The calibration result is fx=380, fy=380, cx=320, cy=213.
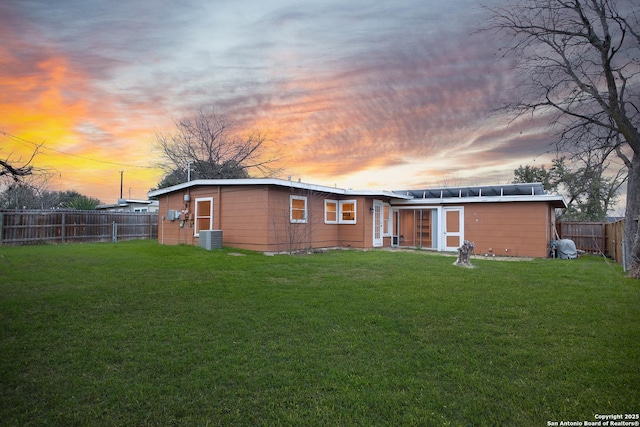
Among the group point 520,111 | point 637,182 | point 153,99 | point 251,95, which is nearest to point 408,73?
point 520,111

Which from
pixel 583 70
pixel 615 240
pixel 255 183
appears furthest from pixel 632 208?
pixel 255 183

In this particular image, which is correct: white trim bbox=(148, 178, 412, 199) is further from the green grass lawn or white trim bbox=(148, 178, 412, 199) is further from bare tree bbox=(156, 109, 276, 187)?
bare tree bbox=(156, 109, 276, 187)

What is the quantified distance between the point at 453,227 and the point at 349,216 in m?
4.48

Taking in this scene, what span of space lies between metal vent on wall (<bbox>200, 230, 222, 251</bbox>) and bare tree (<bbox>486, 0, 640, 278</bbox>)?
9.76 metres

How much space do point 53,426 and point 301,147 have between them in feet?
56.4

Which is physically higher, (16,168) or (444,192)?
(444,192)

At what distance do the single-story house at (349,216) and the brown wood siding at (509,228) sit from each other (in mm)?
32

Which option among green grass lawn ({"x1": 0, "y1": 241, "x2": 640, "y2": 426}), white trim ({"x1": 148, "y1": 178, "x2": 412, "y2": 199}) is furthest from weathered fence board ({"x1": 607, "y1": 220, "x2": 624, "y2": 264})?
white trim ({"x1": 148, "y1": 178, "x2": 412, "y2": 199})

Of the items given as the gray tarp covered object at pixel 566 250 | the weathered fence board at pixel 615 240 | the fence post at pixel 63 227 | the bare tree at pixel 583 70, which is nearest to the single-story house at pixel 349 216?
the gray tarp covered object at pixel 566 250

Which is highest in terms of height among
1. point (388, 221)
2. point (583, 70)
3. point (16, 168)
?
point (583, 70)

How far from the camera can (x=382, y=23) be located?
9852mm

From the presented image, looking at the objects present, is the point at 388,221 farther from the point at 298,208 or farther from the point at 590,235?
the point at 590,235

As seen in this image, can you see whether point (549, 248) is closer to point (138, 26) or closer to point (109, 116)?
point (138, 26)

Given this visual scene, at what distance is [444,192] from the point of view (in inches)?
666
